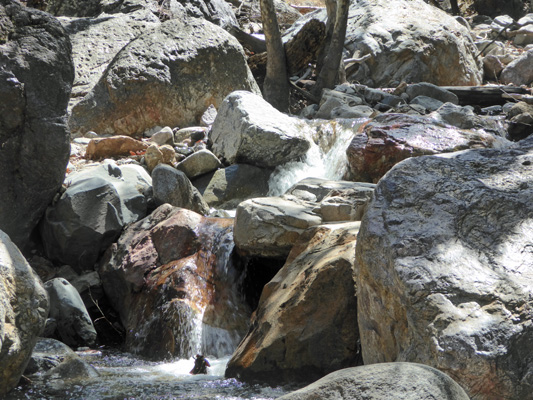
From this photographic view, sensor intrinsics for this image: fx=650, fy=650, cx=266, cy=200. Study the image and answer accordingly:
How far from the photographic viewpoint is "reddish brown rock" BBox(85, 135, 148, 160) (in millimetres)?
8281

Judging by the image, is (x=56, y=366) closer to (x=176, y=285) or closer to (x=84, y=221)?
(x=176, y=285)

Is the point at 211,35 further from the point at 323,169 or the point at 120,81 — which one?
the point at 323,169

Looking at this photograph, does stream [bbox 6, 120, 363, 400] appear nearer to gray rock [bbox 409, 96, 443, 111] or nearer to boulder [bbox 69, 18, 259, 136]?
boulder [bbox 69, 18, 259, 136]

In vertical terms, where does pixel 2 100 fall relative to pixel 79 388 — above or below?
above

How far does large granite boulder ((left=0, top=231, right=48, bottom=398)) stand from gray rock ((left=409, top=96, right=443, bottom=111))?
7667 millimetres

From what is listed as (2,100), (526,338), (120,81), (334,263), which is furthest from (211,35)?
(526,338)

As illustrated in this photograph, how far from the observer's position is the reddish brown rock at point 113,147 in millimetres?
8281

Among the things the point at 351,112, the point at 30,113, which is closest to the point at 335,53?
the point at 351,112

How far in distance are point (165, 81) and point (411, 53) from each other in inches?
209

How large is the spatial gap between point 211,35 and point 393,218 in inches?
285

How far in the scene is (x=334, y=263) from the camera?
4227 millimetres

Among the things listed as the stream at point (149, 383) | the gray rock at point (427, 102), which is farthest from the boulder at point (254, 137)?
the gray rock at point (427, 102)

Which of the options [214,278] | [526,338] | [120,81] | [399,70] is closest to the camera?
[526,338]

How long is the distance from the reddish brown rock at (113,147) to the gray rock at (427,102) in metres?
4.54
